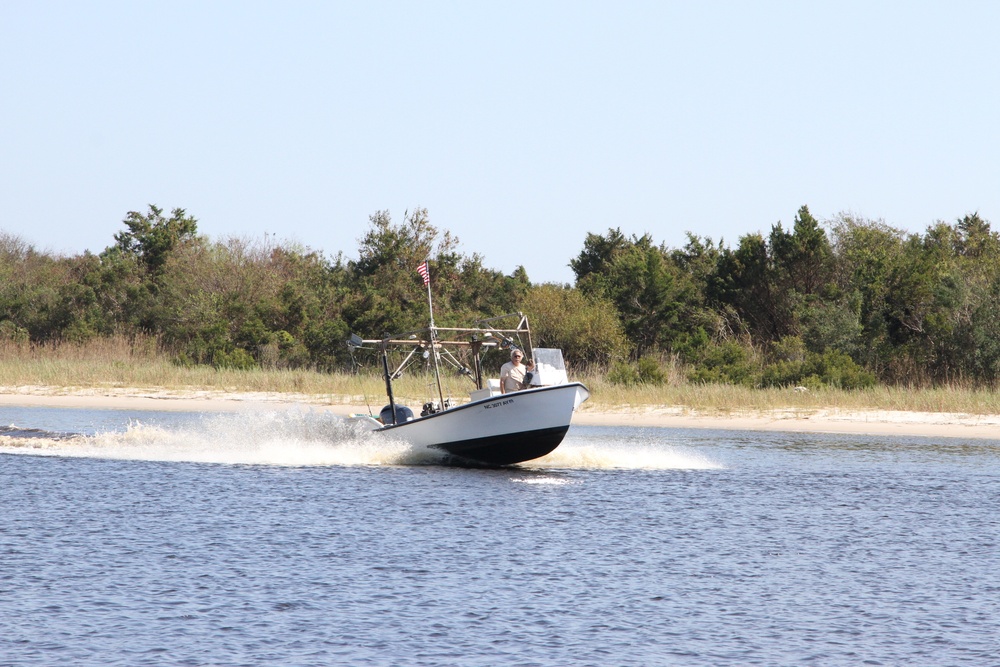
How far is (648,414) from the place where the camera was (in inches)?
1364

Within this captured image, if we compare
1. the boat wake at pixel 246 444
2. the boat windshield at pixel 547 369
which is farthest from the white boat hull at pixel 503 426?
the boat wake at pixel 246 444

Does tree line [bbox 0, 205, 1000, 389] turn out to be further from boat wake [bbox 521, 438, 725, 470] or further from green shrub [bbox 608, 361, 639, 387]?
boat wake [bbox 521, 438, 725, 470]

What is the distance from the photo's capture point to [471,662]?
10.5 metres

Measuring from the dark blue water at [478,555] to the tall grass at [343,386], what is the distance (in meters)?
7.74

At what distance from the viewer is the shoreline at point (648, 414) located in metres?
31.0

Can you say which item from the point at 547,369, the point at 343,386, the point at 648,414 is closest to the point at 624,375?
the point at 648,414

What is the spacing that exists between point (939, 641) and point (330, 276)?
45961 millimetres

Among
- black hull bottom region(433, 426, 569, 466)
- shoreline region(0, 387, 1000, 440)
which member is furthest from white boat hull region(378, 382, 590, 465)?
shoreline region(0, 387, 1000, 440)

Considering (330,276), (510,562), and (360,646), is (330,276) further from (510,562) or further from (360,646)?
(360,646)

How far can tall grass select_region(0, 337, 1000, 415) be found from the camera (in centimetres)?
3388

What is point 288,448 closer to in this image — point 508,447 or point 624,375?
point 508,447

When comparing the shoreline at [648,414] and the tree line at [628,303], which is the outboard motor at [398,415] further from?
the tree line at [628,303]

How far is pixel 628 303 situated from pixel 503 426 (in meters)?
25.6

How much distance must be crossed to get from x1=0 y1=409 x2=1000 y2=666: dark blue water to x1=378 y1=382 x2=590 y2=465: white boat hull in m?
0.55
